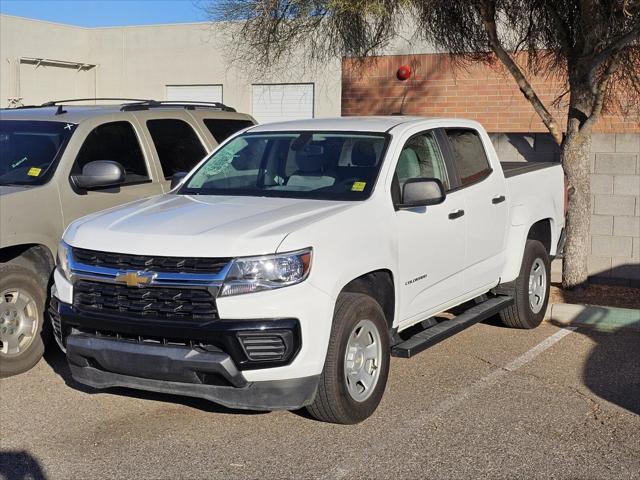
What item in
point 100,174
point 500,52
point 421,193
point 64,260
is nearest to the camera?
point 64,260

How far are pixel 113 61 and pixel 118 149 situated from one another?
24908mm

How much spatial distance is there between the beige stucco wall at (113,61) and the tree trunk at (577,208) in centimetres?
1807

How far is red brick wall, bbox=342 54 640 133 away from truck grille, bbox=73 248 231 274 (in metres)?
11.3

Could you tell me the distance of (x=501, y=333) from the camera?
8.55 metres

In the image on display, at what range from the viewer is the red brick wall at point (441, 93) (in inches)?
658

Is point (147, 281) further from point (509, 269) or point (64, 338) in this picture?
point (509, 269)

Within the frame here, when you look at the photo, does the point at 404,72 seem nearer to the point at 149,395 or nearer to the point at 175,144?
the point at 175,144

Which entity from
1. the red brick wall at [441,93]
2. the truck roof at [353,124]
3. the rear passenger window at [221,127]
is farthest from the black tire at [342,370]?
the red brick wall at [441,93]

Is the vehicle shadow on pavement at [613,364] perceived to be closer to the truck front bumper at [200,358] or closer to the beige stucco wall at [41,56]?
the truck front bumper at [200,358]

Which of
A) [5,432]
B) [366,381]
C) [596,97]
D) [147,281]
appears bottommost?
[5,432]

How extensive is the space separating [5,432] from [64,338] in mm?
711

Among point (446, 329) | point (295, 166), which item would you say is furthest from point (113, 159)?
point (446, 329)

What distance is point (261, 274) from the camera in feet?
17.4

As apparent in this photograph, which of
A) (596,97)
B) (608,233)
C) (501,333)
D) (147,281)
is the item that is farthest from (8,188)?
(608,233)
